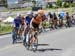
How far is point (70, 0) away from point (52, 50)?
386ft

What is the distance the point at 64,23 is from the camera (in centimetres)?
3994

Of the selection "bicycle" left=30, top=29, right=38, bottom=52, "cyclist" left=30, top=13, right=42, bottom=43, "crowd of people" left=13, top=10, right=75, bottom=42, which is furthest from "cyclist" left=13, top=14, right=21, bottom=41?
"cyclist" left=30, top=13, right=42, bottom=43

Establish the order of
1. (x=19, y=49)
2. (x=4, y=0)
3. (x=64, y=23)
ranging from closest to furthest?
(x=19, y=49) < (x=64, y=23) < (x=4, y=0)

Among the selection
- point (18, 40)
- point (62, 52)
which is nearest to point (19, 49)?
point (62, 52)

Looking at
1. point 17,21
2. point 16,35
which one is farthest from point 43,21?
point 17,21

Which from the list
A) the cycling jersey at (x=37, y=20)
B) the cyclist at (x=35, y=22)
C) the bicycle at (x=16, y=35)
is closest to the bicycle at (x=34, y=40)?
the cyclist at (x=35, y=22)

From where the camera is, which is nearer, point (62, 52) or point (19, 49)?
point (62, 52)

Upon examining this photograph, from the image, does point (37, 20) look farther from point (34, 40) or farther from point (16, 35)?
point (16, 35)

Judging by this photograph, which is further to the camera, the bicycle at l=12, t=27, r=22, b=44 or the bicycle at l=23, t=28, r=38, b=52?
the bicycle at l=12, t=27, r=22, b=44

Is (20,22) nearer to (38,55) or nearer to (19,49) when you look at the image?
(19,49)

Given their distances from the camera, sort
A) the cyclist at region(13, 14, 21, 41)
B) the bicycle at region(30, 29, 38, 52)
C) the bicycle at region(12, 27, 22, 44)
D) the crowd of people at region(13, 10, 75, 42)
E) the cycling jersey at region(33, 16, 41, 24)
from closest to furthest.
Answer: the cycling jersey at region(33, 16, 41, 24), the crowd of people at region(13, 10, 75, 42), the bicycle at region(30, 29, 38, 52), the cyclist at region(13, 14, 21, 41), the bicycle at region(12, 27, 22, 44)

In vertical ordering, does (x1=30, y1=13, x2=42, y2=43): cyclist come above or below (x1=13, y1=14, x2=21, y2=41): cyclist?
above

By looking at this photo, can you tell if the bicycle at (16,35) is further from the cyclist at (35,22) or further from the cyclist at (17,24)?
the cyclist at (35,22)

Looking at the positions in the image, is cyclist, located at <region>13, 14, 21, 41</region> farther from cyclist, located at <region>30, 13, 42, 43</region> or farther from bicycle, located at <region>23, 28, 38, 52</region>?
cyclist, located at <region>30, 13, 42, 43</region>
